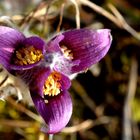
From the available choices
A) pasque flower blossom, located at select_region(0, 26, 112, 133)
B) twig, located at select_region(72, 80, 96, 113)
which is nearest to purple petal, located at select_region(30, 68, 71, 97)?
pasque flower blossom, located at select_region(0, 26, 112, 133)

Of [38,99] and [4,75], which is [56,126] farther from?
[4,75]

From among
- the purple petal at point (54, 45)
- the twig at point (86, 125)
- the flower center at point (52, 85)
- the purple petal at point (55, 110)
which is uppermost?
the purple petal at point (54, 45)

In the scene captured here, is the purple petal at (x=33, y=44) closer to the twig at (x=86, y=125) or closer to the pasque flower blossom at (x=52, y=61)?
the pasque flower blossom at (x=52, y=61)

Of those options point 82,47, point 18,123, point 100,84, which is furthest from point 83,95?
point 82,47

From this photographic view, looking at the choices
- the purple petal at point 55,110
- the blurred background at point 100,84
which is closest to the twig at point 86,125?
the blurred background at point 100,84

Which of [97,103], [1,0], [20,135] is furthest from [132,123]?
[1,0]

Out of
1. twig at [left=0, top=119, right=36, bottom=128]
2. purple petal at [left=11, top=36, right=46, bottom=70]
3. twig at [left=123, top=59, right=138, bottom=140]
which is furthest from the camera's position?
twig at [left=123, top=59, right=138, bottom=140]

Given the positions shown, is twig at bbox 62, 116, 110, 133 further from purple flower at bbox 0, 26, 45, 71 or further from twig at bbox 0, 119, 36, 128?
A: purple flower at bbox 0, 26, 45, 71
